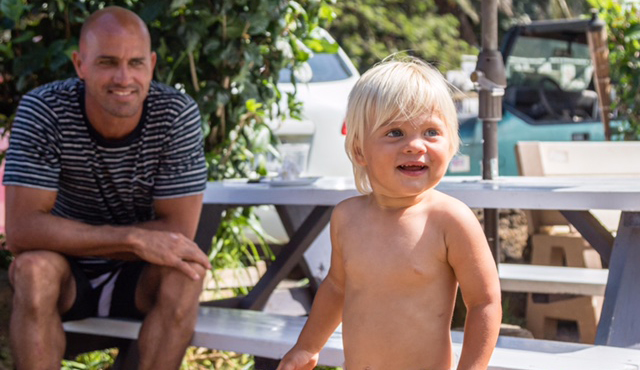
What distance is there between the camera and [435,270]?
2.10 metres

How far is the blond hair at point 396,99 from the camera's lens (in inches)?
82.4

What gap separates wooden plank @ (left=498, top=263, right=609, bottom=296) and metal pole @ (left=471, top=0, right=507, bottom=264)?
78 cm

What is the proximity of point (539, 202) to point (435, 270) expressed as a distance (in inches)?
34.7

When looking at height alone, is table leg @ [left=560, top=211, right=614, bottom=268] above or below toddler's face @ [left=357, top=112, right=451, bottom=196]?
below

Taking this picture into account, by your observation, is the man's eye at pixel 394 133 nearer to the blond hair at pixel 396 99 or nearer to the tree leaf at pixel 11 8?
the blond hair at pixel 396 99

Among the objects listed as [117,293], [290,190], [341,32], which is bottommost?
[341,32]

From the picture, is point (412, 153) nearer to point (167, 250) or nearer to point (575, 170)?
point (167, 250)

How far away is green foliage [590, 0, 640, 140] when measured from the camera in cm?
788

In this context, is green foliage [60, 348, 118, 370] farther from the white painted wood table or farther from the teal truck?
the teal truck

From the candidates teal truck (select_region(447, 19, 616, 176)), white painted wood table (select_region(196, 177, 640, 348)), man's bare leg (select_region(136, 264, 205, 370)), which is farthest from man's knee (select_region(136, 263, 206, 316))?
teal truck (select_region(447, 19, 616, 176))

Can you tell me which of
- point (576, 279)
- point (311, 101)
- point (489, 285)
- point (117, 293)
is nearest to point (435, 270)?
point (489, 285)

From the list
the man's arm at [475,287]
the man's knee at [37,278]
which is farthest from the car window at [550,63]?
the man's arm at [475,287]

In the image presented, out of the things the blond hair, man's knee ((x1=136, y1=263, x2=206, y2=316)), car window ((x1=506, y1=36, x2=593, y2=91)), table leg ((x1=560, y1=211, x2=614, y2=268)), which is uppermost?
the blond hair

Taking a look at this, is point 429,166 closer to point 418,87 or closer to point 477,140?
point 418,87
